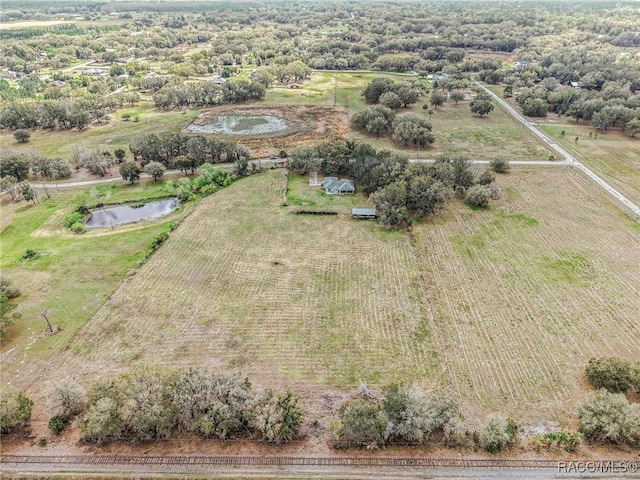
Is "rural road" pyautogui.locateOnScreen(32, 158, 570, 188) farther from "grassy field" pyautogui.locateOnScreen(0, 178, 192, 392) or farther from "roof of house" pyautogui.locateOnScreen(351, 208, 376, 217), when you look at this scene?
"roof of house" pyautogui.locateOnScreen(351, 208, 376, 217)

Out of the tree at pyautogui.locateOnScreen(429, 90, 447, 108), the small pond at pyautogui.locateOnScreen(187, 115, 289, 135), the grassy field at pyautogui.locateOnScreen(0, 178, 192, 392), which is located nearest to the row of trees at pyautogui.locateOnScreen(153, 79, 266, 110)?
the small pond at pyautogui.locateOnScreen(187, 115, 289, 135)

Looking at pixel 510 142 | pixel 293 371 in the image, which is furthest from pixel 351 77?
pixel 293 371

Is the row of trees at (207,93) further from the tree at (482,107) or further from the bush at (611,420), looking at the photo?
the bush at (611,420)

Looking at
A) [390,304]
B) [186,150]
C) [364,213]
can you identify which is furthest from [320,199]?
[186,150]

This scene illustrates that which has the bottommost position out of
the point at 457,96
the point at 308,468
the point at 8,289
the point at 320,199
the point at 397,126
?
the point at 308,468

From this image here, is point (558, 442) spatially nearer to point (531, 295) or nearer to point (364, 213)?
point (531, 295)

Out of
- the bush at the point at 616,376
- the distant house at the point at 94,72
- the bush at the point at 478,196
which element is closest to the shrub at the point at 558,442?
the bush at the point at 616,376
